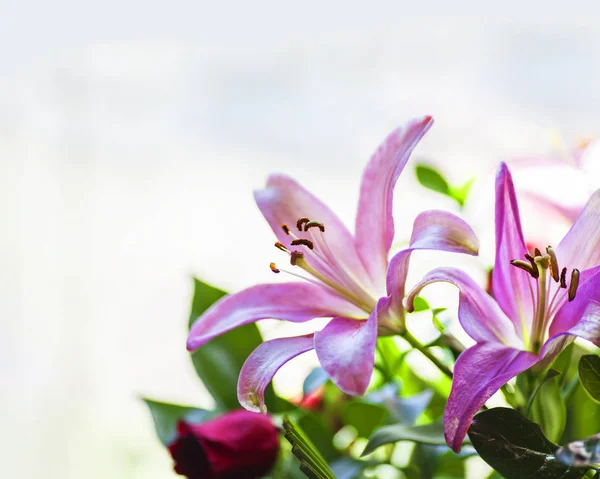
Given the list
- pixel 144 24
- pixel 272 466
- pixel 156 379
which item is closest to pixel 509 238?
pixel 272 466

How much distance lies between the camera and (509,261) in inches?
10.9

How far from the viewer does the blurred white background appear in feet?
4.44

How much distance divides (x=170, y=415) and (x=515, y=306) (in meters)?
0.24

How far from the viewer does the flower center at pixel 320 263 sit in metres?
0.32

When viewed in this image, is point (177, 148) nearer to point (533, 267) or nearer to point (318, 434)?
point (318, 434)

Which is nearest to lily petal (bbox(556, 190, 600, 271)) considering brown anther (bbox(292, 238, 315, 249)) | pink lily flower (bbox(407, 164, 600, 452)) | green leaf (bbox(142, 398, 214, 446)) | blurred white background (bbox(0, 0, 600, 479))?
pink lily flower (bbox(407, 164, 600, 452))

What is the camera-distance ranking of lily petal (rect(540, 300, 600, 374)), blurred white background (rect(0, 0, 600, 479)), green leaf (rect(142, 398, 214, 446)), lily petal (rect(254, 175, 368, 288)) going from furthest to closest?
blurred white background (rect(0, 0, 600, 479)) → green leaf (rect(142, 398, 214, 446)) → lily petal (rect(254, 175, 368, 288)) → lily petal (rect(540, 300, 600, 374))

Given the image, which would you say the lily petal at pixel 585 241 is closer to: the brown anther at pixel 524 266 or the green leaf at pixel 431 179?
the brown anther at pixel 524 266

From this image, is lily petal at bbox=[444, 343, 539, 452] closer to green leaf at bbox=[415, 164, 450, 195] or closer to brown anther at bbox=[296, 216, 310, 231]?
brown anther at bbox=[296, 216, 310, 231]

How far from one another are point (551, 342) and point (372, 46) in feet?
3.96

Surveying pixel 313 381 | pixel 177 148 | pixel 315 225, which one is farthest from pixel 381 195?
pixel 177 148

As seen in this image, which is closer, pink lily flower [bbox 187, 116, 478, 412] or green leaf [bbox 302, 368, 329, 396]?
pink lily flower [bbox 187, 116, 478, 412]

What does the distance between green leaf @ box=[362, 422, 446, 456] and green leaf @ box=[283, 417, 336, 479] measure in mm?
34

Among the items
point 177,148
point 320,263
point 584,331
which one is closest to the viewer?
point 584,331
